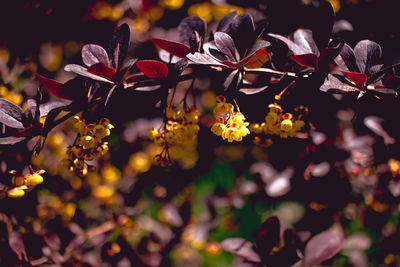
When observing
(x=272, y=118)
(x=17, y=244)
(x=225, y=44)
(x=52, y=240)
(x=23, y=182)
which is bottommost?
(x=52, y=240)

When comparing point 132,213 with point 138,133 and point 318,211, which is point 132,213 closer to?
point 138,133

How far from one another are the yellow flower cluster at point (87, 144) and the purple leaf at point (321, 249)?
791 mm

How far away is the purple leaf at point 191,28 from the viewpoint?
95 cm

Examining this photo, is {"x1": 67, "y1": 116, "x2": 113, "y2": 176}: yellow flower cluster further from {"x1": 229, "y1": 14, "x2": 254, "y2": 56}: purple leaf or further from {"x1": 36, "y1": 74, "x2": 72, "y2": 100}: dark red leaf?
{"x1": 229, "y1": 14, "x2": 254, "y2": 56}: purple leaf

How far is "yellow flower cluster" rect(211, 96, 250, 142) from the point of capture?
2.83 ft

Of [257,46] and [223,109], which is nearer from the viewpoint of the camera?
[257,46]

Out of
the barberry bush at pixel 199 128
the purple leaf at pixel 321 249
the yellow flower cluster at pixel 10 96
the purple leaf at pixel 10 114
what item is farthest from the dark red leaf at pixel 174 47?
the yellow flower cluster at pixel 10 96

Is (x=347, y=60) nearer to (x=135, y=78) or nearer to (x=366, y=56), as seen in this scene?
(x=366, y=56)

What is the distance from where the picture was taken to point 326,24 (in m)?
0.85

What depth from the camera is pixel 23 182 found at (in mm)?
910

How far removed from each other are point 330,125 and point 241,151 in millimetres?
1370

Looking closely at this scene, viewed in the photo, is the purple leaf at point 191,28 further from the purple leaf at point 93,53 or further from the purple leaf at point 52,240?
the purple leaf at point 52,240

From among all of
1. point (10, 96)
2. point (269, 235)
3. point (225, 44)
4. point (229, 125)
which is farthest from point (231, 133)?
point (10, 96)

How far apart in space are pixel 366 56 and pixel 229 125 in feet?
1.47
